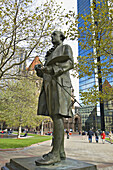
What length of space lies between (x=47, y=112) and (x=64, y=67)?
1.16 meters

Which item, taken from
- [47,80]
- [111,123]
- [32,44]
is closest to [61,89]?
[47,80]

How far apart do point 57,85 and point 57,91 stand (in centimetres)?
14

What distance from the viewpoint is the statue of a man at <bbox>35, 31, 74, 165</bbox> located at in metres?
3.21

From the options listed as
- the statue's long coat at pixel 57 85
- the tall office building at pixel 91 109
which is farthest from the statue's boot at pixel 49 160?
the tall office building at pixel 91 109

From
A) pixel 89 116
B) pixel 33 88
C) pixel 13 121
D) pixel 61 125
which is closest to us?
pixel 61 125

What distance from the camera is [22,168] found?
273 cm

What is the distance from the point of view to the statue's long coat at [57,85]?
3.29 m

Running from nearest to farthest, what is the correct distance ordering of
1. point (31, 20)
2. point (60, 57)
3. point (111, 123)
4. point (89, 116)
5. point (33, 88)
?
1. point (60, 57)
2. point (31, 20)
3. point (33, 88)
4. point (111, 123)
5. point (89, 116)

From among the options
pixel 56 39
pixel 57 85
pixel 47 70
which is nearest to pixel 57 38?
pixel 56 39

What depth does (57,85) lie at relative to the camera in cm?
342

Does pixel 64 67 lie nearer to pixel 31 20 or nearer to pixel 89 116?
pixel 31 20

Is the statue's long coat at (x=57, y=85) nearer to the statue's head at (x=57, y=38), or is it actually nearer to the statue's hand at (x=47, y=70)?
the statue's hand at (x=47, y=70)

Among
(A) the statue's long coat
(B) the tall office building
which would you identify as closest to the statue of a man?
(A) the statue's long coat

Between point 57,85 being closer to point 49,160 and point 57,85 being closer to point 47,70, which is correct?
point 47,70
